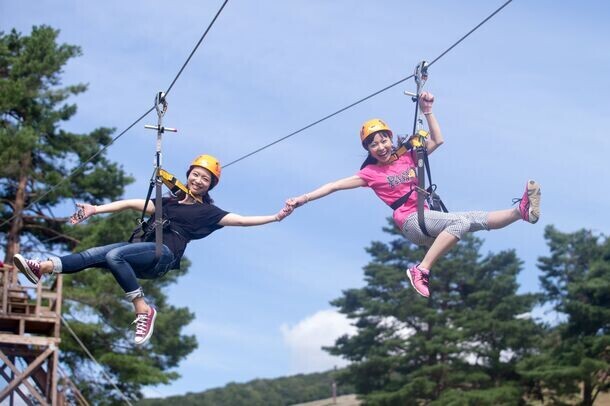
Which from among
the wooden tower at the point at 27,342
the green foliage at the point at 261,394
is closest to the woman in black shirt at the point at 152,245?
the wooden tower at the point at 27,342

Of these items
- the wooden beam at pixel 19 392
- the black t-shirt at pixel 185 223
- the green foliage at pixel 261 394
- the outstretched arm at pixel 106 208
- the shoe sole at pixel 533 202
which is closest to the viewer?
the shoe sole at pixel 533 202

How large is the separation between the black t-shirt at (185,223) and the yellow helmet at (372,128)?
1446mm

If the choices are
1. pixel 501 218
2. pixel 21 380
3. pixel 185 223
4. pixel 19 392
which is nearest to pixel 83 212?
pixel 185 223

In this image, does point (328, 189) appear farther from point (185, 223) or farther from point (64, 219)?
point (64, 219)

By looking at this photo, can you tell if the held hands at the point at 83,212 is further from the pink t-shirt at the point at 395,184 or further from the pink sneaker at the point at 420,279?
the pink sneaker at the point at 420,279

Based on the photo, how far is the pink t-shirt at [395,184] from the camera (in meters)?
8.53

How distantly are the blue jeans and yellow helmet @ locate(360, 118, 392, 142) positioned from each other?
2.04 meters

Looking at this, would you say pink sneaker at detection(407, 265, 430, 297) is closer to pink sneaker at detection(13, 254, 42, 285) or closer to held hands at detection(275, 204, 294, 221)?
held hands at detection(275, 204, 294, 221)

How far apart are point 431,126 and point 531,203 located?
1394 millimetres

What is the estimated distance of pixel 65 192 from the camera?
92.7ft

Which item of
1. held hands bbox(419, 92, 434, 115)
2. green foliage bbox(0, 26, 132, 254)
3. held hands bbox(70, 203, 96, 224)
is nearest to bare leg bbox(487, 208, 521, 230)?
held hands bbox(419, 92, 434, 115)

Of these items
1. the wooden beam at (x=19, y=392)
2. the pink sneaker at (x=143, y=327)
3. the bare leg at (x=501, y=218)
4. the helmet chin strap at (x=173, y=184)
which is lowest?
the pink sneaker at (x=143, y=327)

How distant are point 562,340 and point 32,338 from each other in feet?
77.3

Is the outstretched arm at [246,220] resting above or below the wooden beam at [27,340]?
below
